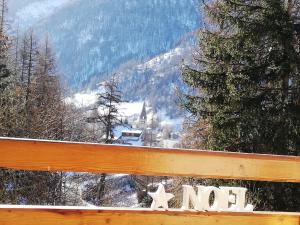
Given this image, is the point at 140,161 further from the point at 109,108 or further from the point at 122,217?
the point at 109,108

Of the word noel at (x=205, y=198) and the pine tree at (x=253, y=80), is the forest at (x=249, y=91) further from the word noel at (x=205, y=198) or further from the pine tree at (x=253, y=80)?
the word noel at (x=205, y=198)

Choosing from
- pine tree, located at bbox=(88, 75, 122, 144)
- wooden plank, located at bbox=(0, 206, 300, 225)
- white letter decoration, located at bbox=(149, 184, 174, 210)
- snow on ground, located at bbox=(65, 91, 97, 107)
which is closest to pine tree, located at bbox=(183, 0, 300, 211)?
wooden plank, located at bbox=(0, 206, 300, 225)

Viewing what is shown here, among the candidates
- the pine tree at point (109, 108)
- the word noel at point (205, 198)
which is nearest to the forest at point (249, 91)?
the word noel at point (205, 198)

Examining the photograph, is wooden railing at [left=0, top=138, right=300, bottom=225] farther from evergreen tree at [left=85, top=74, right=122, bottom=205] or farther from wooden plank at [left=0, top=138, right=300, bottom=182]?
evergreen tree at [left=85, top=74, right=122, bottom=205]

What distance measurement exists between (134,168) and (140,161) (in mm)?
62

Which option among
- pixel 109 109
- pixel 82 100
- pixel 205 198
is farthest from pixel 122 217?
pixel 82 100

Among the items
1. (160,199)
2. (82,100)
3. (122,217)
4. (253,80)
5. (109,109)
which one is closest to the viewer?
(122,217)

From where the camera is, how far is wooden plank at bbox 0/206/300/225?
3.19 m

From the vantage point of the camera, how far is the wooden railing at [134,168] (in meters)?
3.19

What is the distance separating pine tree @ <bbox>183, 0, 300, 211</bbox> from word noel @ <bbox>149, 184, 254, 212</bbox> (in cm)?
1111

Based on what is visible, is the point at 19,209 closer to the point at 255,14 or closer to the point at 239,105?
the point at 239,105

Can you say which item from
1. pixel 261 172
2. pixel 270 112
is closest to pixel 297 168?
pixel 261 172

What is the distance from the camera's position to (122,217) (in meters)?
3.39

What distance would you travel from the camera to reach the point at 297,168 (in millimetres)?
3867
